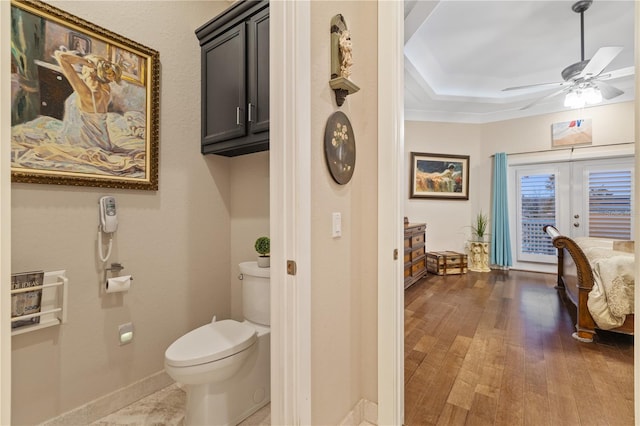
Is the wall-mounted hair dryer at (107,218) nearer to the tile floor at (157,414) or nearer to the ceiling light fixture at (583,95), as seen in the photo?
the tile floor at (157,414)

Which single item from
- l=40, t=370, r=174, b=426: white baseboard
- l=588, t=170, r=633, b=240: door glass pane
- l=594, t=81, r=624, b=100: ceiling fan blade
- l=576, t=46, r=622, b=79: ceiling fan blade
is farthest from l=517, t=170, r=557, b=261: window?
l=40, t=370, r=174, b=426: white baseboard

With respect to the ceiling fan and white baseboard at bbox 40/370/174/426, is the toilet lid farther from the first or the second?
the ceiling fan

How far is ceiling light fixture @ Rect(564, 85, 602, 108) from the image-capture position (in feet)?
11.1

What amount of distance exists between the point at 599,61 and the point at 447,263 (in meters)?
3.13

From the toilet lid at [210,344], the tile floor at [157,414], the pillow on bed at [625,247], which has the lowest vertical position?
the tile floor at [157,414]

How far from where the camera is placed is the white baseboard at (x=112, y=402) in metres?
1.63

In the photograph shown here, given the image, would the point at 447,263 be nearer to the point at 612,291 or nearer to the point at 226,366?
the point at 612,291

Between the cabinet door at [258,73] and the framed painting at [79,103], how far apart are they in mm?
631

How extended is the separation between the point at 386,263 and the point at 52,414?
1898 mm

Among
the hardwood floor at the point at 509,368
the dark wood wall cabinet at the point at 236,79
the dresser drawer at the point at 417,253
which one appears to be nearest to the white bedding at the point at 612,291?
the hardwood floor at the point at 509,368

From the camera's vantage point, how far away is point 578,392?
1.87 meters

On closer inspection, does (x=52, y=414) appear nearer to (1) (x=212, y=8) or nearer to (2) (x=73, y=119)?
(2) (x=73, y=119)

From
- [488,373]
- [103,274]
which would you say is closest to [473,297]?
[488,373]

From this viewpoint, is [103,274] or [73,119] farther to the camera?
[103,274]
